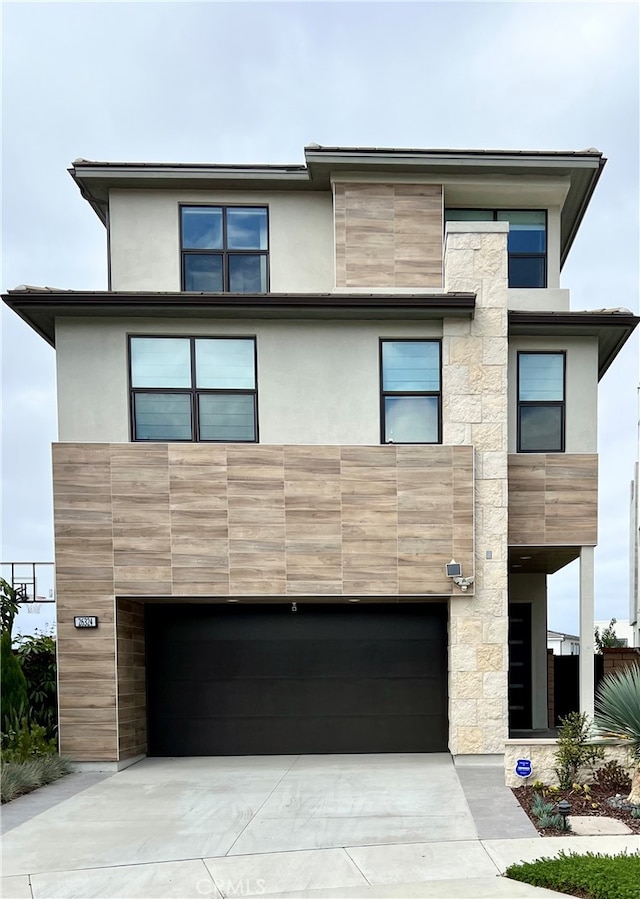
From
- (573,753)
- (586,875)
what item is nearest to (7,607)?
(573,753)

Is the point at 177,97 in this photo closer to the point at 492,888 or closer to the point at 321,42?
the point at 321,42

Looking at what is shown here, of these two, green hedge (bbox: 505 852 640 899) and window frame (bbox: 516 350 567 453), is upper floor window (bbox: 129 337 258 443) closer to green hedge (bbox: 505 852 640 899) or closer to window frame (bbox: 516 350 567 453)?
window frame (bbox: 516 350 567 453)

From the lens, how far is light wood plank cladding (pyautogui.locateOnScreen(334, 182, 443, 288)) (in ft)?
39.5

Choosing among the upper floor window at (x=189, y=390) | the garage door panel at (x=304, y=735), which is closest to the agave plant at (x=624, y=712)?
the garage door panel at (x=304, y=735)

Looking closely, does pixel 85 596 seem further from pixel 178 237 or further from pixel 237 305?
pixel 178 237

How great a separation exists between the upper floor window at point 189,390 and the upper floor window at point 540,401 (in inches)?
175

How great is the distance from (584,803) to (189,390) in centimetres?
Answer: 789

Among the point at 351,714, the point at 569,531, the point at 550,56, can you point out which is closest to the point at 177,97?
the point at 550,56

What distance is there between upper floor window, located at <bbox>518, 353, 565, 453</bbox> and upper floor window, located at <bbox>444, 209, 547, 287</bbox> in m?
1.65

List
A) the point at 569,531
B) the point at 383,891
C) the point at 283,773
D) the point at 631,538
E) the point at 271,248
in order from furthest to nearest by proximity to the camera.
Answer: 1. the point at 631,538
2. the point at 271,248
3. the point at 569,531
4. the point at 283,773
5. the point at 383,891

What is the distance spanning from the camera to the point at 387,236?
12.1 m

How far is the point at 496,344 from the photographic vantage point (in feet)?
36.6

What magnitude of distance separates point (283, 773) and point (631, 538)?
20.7 m

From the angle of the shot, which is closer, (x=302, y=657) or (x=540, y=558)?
(x=302, y=657)
